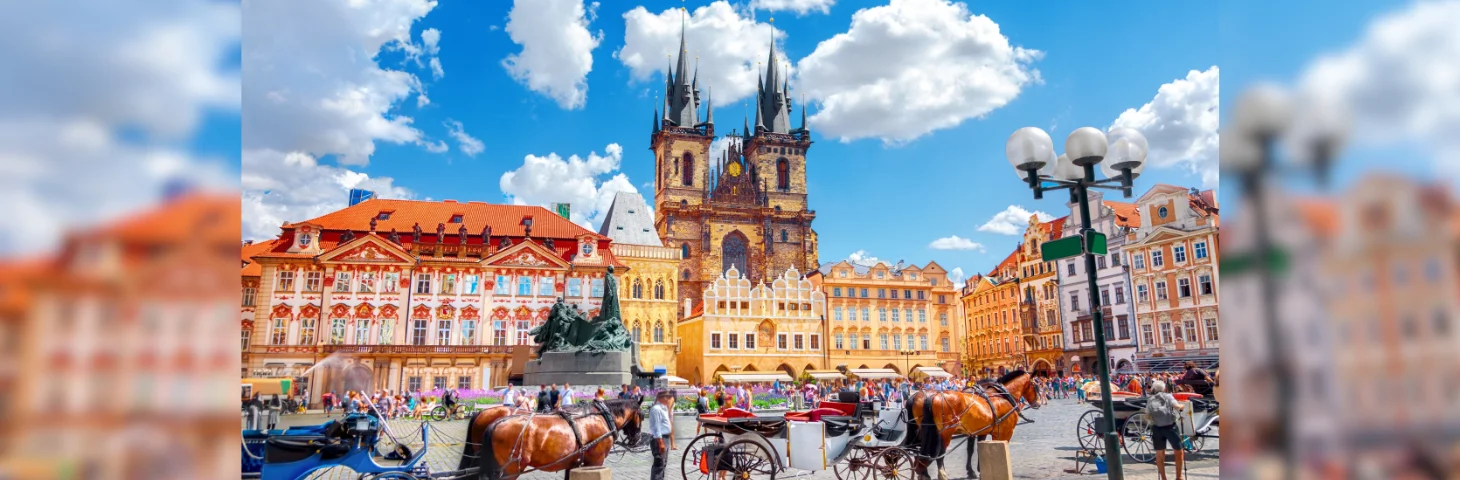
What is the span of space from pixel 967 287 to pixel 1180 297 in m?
22.6

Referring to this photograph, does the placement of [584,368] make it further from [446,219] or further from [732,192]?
[732,192]

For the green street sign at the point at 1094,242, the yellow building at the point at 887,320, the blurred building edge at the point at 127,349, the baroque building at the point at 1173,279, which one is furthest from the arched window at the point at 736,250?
the blurred building edge at the point at 127,349

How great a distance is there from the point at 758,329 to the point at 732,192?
783 inches

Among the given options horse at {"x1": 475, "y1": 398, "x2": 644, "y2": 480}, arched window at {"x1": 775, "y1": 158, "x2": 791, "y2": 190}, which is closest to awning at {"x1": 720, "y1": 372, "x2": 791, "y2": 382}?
arched window at {"x1": 775, "y1": 158, "x2": 791, "y2": 190}

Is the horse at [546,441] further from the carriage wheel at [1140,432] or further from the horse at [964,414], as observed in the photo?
the carriage wheel at [1140,432]

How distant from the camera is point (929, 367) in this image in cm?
4619

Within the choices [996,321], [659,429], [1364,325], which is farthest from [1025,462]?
[996,321]

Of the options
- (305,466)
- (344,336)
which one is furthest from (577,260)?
(305,466)

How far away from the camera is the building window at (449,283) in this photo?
37.4m

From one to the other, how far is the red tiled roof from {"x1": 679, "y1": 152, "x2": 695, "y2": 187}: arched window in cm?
1933

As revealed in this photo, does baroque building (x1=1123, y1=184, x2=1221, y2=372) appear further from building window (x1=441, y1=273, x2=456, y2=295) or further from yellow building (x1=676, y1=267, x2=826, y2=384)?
building window (x1=441, y1=273, x2=456, y2=295)

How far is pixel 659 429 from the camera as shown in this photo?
7781 mm

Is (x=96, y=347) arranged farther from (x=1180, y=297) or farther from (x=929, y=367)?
(x=929, y=367)

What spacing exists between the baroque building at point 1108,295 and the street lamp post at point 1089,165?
1226 inches
